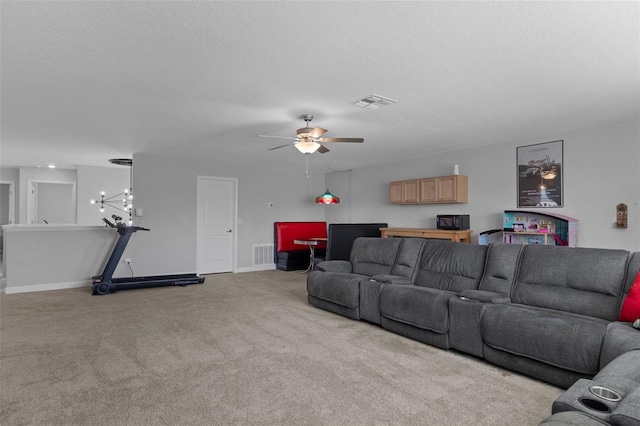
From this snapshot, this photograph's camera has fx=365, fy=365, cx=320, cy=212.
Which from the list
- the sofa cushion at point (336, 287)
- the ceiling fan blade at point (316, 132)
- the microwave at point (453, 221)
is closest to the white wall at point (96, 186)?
the sofa cushion at point (336, 287)

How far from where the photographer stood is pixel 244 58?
2773mm

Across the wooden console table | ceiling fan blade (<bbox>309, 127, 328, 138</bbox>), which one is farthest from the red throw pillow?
the wooden console table

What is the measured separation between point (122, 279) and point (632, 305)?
6.86 m

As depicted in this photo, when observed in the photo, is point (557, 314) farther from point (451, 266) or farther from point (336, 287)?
point (336, 287)

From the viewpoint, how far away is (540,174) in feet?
17.7

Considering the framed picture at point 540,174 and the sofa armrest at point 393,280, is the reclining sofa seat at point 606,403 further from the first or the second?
the framed picture at point 540,174

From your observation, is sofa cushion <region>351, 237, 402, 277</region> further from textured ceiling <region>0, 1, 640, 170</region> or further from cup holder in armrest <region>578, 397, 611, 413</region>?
cup holder in armrest <region>578, 397, 611, 413</region>

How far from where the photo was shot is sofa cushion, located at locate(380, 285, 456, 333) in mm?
3389

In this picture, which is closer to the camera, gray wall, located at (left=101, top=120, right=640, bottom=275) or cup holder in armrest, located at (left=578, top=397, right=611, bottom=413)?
cup holder in armrest, located at (left=578, top=397, right=611, bottom=413)

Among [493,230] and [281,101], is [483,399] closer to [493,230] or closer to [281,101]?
[281,101]

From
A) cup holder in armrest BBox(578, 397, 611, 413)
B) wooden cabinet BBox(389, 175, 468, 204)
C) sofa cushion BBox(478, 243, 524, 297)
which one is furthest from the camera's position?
wooden cabinet BBox(389, 175, 468, 204)

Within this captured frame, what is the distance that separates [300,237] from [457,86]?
6.10m

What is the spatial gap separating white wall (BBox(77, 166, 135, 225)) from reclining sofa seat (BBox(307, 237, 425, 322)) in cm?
680

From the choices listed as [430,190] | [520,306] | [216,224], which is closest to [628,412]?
[520,306]
